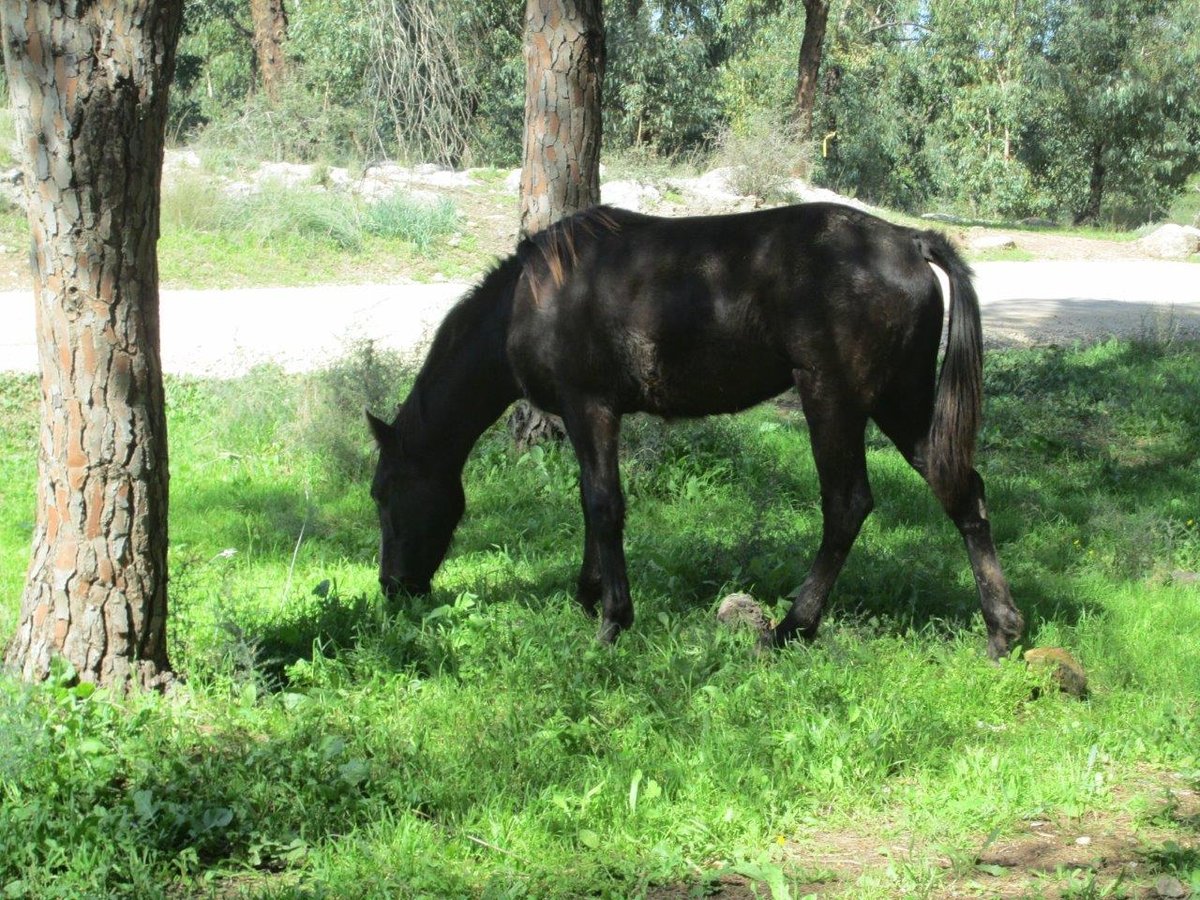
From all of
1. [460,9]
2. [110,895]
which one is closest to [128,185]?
[110,895]

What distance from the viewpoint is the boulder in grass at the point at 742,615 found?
5637mm

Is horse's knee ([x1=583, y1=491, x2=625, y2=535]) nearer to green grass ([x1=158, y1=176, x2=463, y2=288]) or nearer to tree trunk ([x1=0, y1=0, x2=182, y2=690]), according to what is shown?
tree trunk ([x1=0, y1=0, x2=182, y2=690])

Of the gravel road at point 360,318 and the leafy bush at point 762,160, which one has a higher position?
the leafy bush at point 762,160

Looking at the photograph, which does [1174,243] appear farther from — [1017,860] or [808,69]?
[1017,860]

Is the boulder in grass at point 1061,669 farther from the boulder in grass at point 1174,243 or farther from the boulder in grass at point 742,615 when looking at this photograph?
the boulder in grass at point 1174,243

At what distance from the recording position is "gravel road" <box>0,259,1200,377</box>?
10.9m

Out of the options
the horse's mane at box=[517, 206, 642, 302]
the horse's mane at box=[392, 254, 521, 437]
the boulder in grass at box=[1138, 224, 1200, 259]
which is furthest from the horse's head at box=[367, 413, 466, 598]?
the boulder in grass at box=[1138, 224, 1200, 259]

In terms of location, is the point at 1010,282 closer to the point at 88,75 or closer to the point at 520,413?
the point at 520,413

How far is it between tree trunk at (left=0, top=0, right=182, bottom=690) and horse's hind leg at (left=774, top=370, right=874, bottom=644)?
277cm

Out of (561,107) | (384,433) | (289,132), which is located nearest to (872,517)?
(384,433)

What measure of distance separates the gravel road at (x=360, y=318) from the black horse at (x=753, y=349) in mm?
3729

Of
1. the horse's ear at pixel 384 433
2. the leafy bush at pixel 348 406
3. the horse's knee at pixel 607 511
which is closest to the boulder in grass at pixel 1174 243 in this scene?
the leafy bush at pixel 348 406

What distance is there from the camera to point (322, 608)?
570 cm

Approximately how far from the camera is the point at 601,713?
479cm
